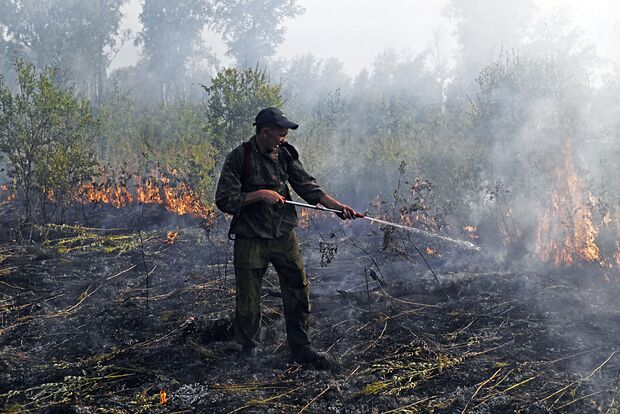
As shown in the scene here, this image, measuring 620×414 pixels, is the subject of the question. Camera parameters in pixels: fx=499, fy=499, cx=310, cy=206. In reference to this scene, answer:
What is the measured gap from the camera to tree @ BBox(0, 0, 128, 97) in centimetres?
3550

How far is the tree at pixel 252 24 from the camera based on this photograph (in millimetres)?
36875

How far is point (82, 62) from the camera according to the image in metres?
36.6

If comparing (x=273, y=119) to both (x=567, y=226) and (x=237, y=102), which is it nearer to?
(x=567, y=226)

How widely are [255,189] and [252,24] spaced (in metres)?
35.9

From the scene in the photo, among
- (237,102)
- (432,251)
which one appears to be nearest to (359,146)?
(237,102)

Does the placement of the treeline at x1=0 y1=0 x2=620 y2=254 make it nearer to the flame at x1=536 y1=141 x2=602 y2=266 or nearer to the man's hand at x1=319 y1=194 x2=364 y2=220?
the flame at x1=536 y1=141 x2=602 y2=266

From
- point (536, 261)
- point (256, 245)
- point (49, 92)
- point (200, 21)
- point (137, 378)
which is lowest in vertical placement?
point (137, 378)

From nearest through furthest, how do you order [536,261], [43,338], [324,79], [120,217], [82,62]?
[43,338] < [536,261] < [120,217] < [82,62] < [324,79]

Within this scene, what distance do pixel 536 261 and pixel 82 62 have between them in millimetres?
37240

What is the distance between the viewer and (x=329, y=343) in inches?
183

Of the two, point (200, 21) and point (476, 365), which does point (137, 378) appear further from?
point (200, 21)

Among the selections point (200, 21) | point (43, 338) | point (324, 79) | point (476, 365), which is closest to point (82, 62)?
point (200, 21)

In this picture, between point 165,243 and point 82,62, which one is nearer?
point 165,243

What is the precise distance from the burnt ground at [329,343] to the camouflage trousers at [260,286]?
0.27 meters
